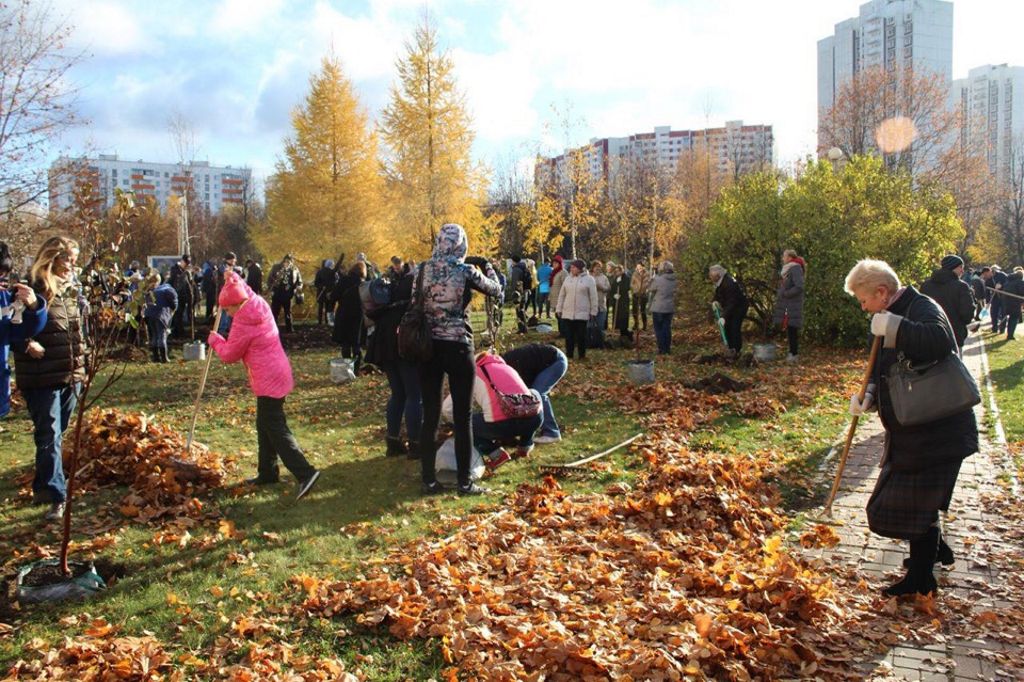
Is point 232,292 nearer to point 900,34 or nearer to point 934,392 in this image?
point 934,392

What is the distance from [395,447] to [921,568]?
188 inches

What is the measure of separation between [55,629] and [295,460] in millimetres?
2408

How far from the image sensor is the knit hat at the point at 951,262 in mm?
10296

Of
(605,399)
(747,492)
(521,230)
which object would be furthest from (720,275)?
(521,230)

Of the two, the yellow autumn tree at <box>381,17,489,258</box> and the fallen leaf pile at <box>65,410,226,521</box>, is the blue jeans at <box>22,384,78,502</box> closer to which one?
the fallen leaf pile at <box>65,410,226,521</box>

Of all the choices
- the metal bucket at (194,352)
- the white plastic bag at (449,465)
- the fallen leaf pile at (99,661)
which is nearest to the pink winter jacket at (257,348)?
the white plastic bag at (449,465)

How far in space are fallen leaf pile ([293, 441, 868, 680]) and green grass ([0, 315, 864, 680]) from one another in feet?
0.88

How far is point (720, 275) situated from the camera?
45.6 feet

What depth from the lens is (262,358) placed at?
243 inches

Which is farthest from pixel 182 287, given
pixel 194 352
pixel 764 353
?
pixel 764 353

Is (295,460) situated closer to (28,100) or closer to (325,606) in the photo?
(325,606)

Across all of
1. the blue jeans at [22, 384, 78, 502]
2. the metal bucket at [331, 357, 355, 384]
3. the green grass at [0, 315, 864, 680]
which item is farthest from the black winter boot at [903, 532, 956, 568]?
the metal bucket at [331, 357, 355, 384]

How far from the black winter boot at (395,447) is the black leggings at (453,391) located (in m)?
1.27

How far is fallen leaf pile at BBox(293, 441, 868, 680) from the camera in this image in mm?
3641
